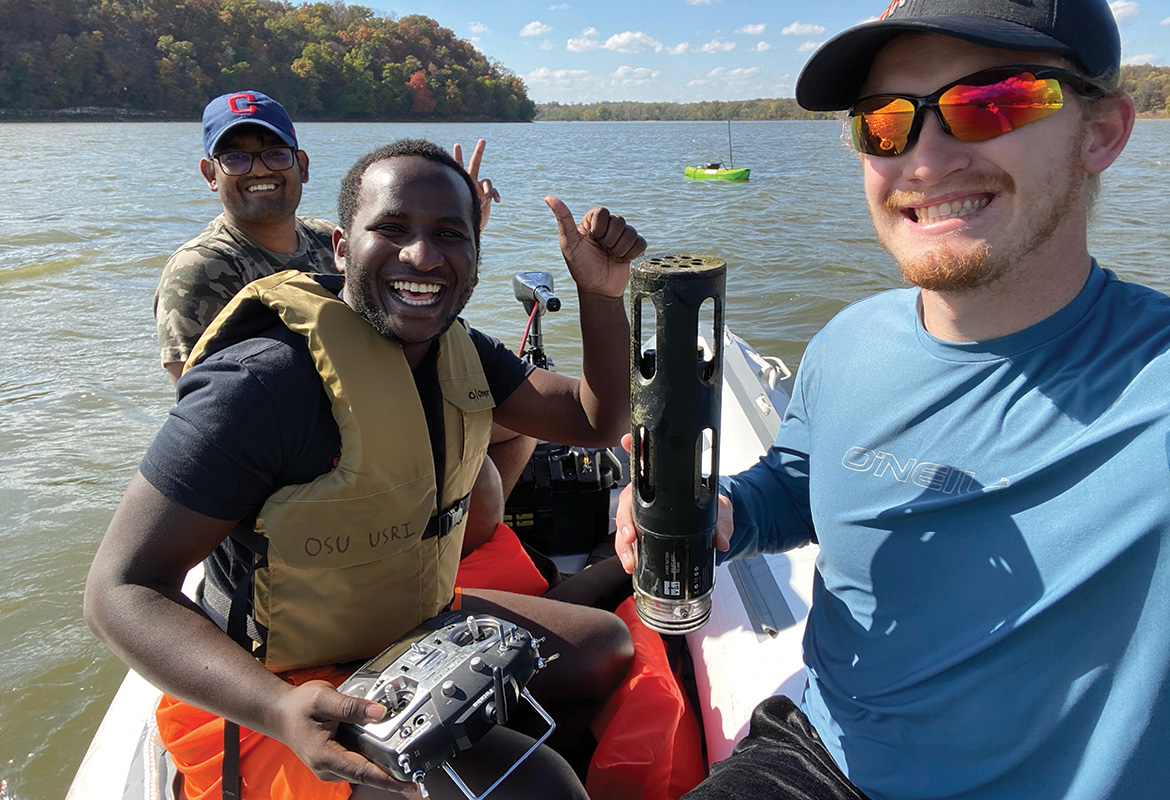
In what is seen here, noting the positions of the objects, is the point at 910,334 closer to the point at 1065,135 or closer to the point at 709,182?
the point at 1065,135

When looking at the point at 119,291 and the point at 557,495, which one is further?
the point at 119,291

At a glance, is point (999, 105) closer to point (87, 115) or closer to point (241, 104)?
point (241, 104)

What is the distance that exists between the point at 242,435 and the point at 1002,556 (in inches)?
52.4

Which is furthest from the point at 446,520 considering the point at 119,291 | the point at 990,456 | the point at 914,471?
the point at 119,291

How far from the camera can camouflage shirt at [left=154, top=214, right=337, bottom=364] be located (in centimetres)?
285

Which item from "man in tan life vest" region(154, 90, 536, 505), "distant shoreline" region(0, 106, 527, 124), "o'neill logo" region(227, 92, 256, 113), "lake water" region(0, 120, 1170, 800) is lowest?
"lake water" region(0, 120, 1170, 800)

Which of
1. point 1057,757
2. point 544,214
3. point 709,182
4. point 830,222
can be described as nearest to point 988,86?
point 1057,757

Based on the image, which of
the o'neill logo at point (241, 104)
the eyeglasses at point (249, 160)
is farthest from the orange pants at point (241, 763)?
the o'neill logo at point (241, 104)

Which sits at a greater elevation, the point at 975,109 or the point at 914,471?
the point at 975,109

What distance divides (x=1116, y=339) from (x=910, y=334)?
0.35m

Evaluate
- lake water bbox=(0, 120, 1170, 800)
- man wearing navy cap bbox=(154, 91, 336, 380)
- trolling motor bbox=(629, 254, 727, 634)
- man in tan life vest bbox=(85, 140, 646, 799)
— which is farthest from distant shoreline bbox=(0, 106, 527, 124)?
trolling motor bbox=(629, 254, 727, 634)

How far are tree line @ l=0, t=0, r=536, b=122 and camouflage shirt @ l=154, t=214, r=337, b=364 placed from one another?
62743 millimetres

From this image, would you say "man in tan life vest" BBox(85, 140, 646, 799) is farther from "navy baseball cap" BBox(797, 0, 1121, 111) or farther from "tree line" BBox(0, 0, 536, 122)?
"tree line" BBox(0, 0, 536, 122)

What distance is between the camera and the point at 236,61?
203ft
